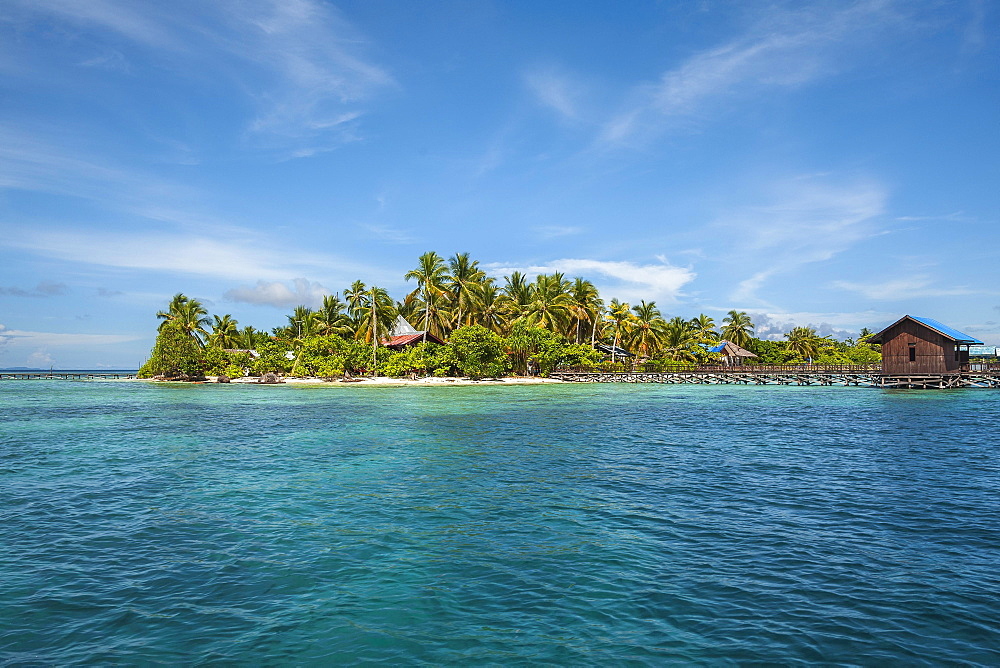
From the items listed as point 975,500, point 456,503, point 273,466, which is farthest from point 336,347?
point 975,500

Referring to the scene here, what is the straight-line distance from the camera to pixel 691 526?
1029 cm

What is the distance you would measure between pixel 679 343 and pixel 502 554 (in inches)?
2988

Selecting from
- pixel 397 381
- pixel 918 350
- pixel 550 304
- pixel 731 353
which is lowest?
pixel 397 381

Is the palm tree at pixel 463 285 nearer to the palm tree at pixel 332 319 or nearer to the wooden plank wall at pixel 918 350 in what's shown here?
the palm tree at pixel 332 319

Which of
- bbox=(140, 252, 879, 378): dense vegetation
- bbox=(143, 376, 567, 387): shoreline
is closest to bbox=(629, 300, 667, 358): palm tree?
bbox=(140, 252, 879, 378): dense vegetation

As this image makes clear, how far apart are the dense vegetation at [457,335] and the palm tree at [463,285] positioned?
0.13 m

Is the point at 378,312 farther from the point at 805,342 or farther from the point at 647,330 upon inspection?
the point at 805,342

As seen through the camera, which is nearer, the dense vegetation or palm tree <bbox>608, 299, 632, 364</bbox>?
the dense vegetation

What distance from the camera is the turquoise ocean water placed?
6.21 metres

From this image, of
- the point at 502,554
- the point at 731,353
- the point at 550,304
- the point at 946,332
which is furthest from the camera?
the point at 731,353

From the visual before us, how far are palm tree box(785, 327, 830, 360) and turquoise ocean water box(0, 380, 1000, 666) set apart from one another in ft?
266

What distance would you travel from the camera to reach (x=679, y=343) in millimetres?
80500

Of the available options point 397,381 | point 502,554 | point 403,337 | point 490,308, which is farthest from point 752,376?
point 502,554

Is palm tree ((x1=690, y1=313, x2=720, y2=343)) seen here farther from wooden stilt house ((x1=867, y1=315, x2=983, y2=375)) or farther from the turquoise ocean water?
the turquoise ocean water
